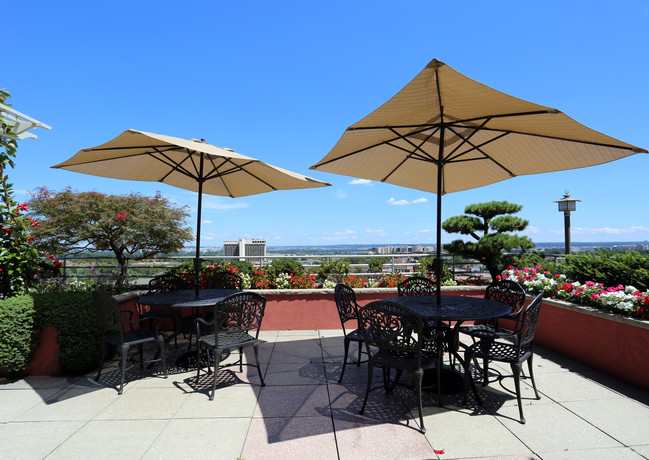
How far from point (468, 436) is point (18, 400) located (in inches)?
155

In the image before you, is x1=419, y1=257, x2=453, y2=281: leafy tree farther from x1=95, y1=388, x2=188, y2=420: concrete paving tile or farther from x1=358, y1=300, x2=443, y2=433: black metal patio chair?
x1=95, y1=388, x2=188, y2=420: concrete paving tile

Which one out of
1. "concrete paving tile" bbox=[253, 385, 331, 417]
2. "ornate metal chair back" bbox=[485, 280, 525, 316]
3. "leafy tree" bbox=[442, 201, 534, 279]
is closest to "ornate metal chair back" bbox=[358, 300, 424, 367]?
"concrete paving tile" bbox=[253, 385, 331, 417]

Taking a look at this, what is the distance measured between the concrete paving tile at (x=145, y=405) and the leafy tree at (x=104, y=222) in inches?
234

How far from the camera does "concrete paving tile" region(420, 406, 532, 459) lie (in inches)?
88.2

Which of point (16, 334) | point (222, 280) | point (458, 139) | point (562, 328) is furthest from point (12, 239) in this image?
point (562, 328)

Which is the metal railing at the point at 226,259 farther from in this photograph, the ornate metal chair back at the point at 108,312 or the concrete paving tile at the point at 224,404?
the concrete paving tile at the point at 224,404

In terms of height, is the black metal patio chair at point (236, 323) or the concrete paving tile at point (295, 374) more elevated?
the black metal patio chair at point (236, 323)

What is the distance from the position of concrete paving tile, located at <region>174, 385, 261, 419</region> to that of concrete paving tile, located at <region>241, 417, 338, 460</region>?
0.87 feet

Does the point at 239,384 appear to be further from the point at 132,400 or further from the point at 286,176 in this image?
the point at 286,176

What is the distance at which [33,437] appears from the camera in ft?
8.09

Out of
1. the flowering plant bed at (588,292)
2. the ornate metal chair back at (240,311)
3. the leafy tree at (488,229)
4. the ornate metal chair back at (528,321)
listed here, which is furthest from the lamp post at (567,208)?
the ornate metal chair back at (240,311)

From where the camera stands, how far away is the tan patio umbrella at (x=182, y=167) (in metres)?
3.35

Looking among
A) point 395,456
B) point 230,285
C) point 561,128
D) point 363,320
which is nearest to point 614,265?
point 561,128

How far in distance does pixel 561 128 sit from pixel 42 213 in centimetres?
1122
